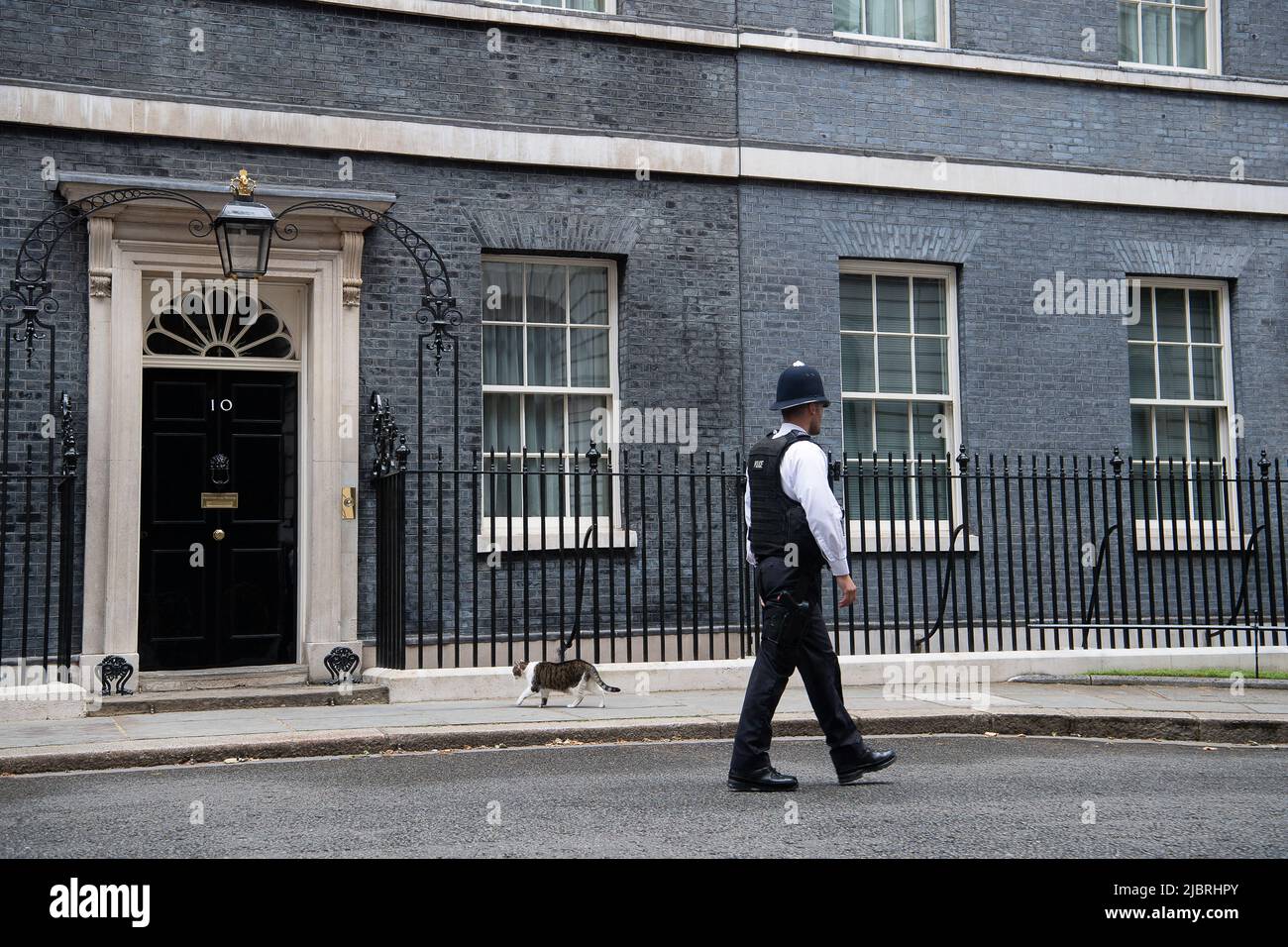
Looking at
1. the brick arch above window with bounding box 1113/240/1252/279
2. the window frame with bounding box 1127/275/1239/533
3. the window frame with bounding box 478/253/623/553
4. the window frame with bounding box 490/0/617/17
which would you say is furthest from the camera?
the window frame with bounding box 1127/275/1239/533

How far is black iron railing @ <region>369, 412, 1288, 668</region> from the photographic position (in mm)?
10883

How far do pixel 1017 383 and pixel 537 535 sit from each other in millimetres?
4644

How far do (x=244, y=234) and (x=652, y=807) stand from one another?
551 cm

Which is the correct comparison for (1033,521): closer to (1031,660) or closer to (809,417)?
(1031,660)

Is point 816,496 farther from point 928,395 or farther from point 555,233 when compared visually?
point 928,395

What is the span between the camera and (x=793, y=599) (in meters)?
6.84

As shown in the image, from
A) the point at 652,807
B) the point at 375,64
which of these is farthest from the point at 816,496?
the point at 375,64

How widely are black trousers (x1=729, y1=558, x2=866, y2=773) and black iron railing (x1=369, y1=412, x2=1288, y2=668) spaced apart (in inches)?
137

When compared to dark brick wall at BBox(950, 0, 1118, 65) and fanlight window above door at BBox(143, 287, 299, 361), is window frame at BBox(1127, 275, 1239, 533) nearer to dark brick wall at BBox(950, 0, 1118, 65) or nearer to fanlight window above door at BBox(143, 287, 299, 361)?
dark brick wall at BBox(950, 0, 1118, 65)

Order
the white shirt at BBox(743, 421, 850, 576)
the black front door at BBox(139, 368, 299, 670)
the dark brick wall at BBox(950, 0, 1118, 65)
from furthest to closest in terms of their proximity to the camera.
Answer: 1. the dark brick wall at BBox(950, 0, 1118, 65)
2. the black front door at BBox(139, 368, 299, 670)
3. the white shirt at BBox(743, 421, 850, 576)

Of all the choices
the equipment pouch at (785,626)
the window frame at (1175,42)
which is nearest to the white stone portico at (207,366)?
the equipment pouch at (785,626)

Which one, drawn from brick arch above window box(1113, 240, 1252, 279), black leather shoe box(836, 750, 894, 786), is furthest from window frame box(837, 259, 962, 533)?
black leather shoe box(836, 750, 894, 786)

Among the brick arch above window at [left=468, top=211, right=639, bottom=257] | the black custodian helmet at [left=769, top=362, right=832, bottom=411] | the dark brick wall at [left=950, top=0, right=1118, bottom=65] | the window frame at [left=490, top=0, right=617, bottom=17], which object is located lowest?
the black custodian helmet at [left=769, top=362, right=832, bottom=411]
